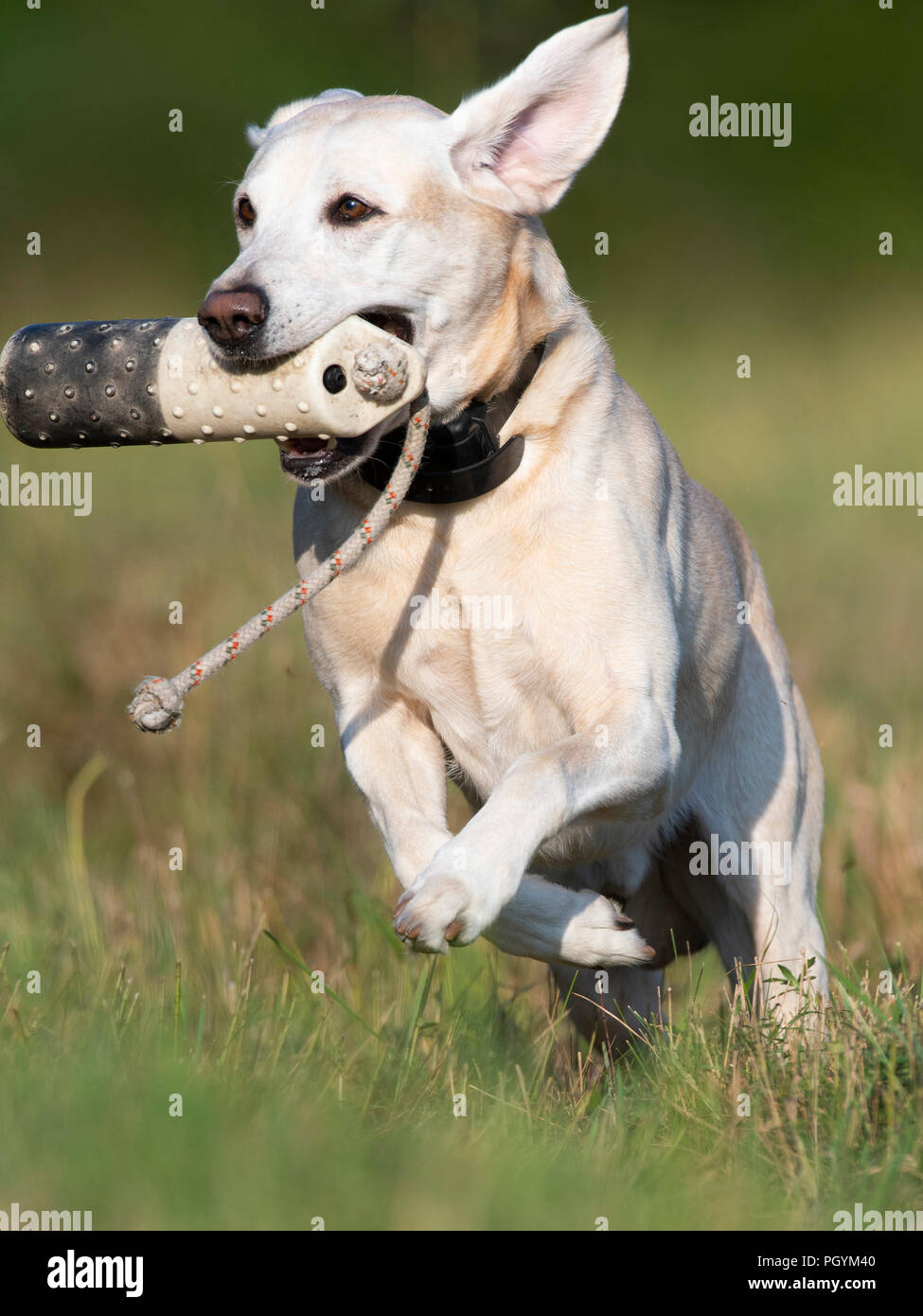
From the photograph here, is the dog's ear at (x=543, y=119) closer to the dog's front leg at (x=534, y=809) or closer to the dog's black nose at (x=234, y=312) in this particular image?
the dog's black nose at (x=234, y=312)

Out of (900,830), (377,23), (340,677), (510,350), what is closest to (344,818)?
(900,830)

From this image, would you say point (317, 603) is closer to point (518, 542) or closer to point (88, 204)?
point (518, 542)

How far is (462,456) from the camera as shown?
10.7ft

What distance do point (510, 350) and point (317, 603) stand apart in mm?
671

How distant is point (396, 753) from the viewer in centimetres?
346

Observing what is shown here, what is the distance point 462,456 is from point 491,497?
11 centimetres

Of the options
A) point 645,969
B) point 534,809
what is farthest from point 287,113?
point 645,969

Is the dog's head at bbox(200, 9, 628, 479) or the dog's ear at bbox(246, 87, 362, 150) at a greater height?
the dog's ear at bbox(246, 87, 362, 150)

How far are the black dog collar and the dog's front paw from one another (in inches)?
35.9

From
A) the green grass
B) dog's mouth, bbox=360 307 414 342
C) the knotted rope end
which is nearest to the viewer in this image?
the green grass

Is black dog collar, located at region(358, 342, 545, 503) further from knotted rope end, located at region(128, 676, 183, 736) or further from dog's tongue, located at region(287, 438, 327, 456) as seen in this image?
knotted rope end, located at region(128, 676, 183, 736)

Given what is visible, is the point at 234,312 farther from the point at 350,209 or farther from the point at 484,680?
the point at 484,680

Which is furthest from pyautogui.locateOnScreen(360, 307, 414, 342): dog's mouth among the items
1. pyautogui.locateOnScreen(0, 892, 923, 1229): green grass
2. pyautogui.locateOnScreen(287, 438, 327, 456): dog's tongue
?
pyautogui.locateOnScreen(0, 892, 923, 1229): green grass

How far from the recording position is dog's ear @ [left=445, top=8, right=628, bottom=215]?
10.6 ft
